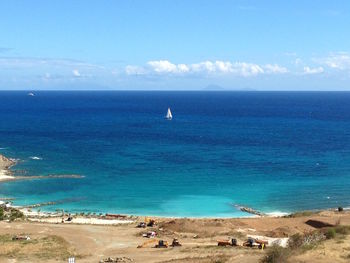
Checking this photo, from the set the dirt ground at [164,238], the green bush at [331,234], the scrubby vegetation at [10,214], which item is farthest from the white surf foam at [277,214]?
the scrubby vegetation at [10,214]

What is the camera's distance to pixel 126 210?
67750 millimetres

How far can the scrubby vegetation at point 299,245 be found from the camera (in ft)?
107

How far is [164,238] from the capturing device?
50.6 metres

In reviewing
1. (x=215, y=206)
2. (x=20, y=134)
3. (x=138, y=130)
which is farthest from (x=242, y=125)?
(x=215, y=206)

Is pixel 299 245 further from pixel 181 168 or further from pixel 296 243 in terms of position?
pixel 181 168

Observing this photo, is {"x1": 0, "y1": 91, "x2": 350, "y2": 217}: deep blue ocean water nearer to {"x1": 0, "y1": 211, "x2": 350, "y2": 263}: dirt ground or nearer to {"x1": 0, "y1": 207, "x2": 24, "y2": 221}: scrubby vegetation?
{"x1": 0, "y1": 207, "x2": 24, "y2": 221}: scrubby vegetation

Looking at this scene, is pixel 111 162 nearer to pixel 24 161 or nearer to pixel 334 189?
pixel 24 161

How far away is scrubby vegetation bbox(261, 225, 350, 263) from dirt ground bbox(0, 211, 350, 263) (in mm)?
743

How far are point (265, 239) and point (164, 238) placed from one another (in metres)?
10.3

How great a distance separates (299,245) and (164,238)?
17257mm

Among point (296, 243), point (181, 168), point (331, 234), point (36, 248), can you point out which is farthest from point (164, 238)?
point (181, 168)

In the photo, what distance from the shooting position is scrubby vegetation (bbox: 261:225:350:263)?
32.5m

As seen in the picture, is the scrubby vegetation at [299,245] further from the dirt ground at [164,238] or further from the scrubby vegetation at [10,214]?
the scrubby vegetation at [10,214]

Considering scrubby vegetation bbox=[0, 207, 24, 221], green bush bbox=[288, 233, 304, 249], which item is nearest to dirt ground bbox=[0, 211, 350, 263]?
green bush bbox=[288, 233, 304, 249]
